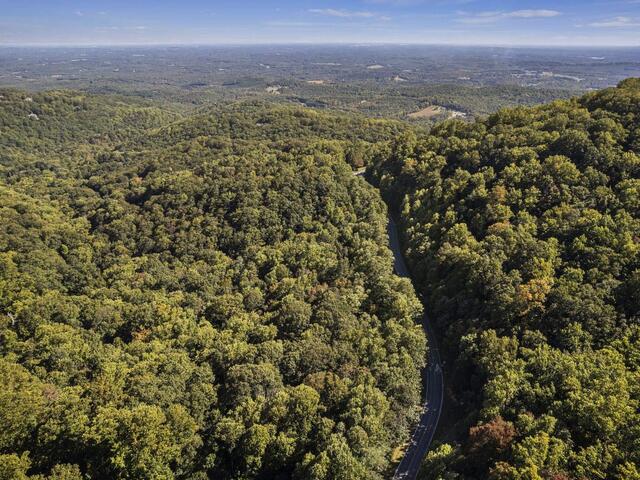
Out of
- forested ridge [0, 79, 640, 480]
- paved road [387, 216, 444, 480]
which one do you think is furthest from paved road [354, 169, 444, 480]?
forested ridge [0, 79, 640, 480]

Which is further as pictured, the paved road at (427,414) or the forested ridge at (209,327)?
the paved road at (427,414)

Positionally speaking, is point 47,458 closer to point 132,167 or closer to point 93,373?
point 93,373

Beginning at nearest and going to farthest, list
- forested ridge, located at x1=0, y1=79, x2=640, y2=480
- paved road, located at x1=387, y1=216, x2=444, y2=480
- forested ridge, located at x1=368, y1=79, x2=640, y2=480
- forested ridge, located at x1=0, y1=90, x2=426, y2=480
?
forested ridge, located at x1=368, y1=79, x2=640, y2=480 → forested ridge, located at x1=0, y1=79, x2=640, y2=480 → forested ridge, located at x1=0, y1=90, x2=426, y2=480 → paved road, located at x1=387, y1=216, x2=444, y2=480

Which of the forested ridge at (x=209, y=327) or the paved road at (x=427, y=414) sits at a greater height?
the forested ridge at (x=209, y=327)

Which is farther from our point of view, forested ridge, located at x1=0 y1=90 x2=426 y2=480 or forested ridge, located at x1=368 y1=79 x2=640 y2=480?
forested ridge, located at x1=0 y1=90 x2=426 y2=480

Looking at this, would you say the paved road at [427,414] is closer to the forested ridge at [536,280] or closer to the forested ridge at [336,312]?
the forested ridge at [336,312]

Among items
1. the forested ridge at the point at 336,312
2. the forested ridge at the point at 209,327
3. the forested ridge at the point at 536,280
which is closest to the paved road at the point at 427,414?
the forested ridge at the point at 336,312

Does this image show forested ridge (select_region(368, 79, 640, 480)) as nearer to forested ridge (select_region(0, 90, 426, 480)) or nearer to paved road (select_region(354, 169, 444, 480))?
paved road (select_region(354, 169, 444, 480))
